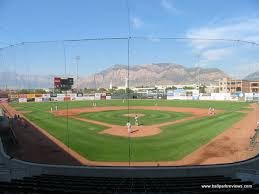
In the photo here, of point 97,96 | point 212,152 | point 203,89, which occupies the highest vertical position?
point 203,89

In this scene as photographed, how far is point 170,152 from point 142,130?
607cm

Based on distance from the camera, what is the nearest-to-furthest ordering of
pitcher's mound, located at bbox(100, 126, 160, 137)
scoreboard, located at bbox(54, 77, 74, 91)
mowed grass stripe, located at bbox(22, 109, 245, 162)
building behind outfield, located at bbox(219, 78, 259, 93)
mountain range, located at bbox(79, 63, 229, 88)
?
mowed grass stripe, located at bbox(22, 109, 245, 162)
scoreboard, located at bbox(54, 77, 74, 91)
pitcher's mound, located at bbox(100, 126, 160, 137)
mountain range, located at bbox(79, 63, 229, 88)
building behind outfield, located at bbox(219, 78, 259, 93)

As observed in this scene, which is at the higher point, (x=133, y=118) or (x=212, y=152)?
(x=133, y=118)

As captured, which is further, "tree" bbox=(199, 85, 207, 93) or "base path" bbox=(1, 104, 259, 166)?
"tree" bbox=(199, 85, 207, 93)

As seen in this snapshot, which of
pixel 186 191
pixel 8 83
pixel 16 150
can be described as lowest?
pixel 16 150

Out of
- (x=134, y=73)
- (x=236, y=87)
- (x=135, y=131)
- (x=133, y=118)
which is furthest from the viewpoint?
(x=236, y=87)

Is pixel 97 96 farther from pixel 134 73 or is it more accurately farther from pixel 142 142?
pixel 142 142

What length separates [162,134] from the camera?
728 inches

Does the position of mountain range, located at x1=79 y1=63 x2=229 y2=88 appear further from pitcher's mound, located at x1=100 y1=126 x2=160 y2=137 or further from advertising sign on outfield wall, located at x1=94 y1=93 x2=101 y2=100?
advertising sign on outfield wall, located at x1=94 y1=93 x2=101 y2=100

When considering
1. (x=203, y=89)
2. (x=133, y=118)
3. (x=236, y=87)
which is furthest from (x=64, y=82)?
(x=203, y=89)

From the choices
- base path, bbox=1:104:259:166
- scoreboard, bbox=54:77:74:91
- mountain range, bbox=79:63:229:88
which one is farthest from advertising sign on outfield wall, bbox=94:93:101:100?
scoreboard, bbox=54:77:74:91

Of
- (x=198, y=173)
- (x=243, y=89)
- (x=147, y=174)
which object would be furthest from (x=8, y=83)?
(x=243, y=89)

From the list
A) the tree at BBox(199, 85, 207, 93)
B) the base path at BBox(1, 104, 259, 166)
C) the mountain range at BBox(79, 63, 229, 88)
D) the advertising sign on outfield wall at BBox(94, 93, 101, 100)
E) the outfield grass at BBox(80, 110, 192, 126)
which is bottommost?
the base path at BBox(1, 104, 259, 166)

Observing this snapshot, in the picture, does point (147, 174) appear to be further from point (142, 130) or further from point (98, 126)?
point (98, 126)
